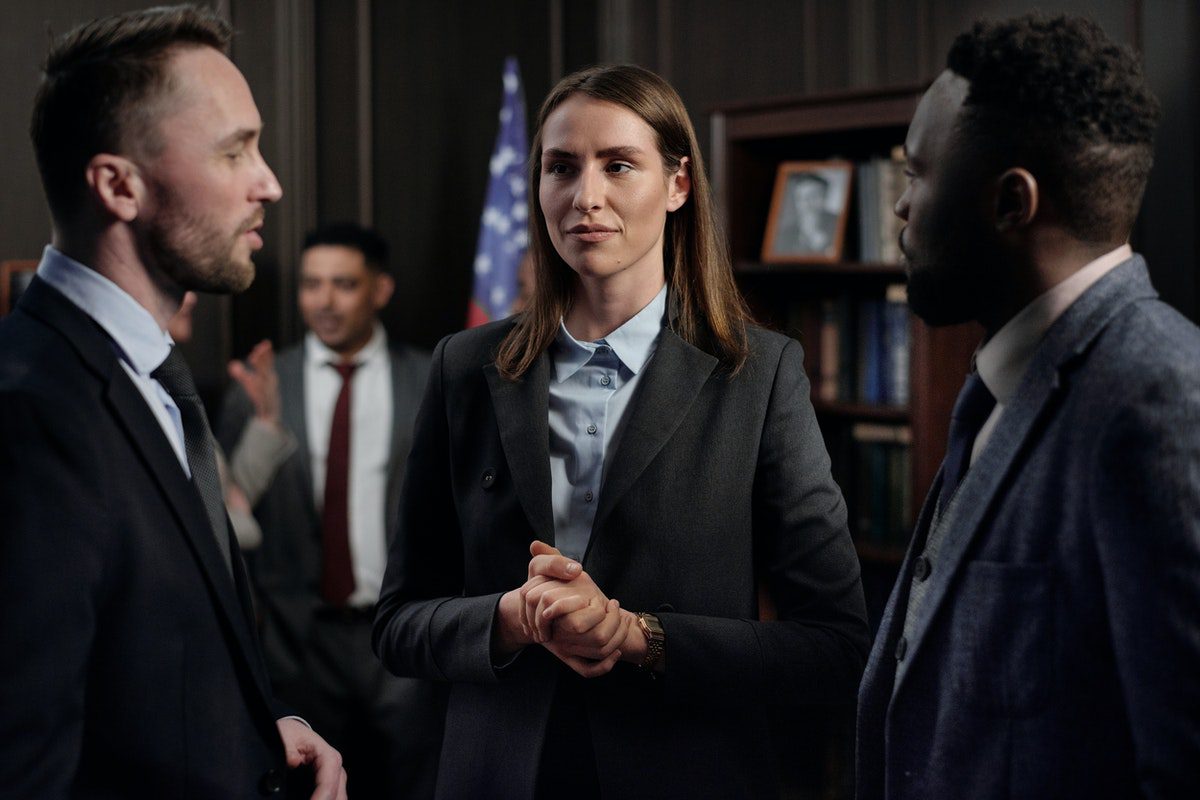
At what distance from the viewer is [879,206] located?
142 inches

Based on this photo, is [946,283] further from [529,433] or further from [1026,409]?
[529,433]

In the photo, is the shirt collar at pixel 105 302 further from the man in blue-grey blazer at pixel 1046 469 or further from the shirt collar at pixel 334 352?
the shirt collar at pixel 334 352

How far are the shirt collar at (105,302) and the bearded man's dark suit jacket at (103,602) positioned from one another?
0.05 feet

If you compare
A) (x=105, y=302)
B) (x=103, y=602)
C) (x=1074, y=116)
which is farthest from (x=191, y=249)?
(x=1074, y=116)

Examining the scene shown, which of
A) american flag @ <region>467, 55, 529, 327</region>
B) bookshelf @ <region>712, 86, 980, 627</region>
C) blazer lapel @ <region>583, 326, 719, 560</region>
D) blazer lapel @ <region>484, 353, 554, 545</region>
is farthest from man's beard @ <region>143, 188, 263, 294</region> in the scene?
american flag @ <region>467, 55, 529, 327</region>

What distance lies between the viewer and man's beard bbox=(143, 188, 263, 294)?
1.21 metres

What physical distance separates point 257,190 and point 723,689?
2.76 ft

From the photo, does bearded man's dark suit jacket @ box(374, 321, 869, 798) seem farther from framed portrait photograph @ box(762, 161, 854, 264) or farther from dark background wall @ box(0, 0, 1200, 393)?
dark background wall @ box(0, 0, 1200, 393)

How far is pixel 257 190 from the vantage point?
1.29 meters

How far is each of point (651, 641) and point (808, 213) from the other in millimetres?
2520

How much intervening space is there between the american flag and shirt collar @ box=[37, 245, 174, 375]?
3.23m

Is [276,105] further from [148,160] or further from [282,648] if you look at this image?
[148,160]

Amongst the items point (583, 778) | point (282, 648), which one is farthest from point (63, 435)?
point (282, 648)

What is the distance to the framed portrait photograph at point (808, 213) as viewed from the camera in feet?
12.1
